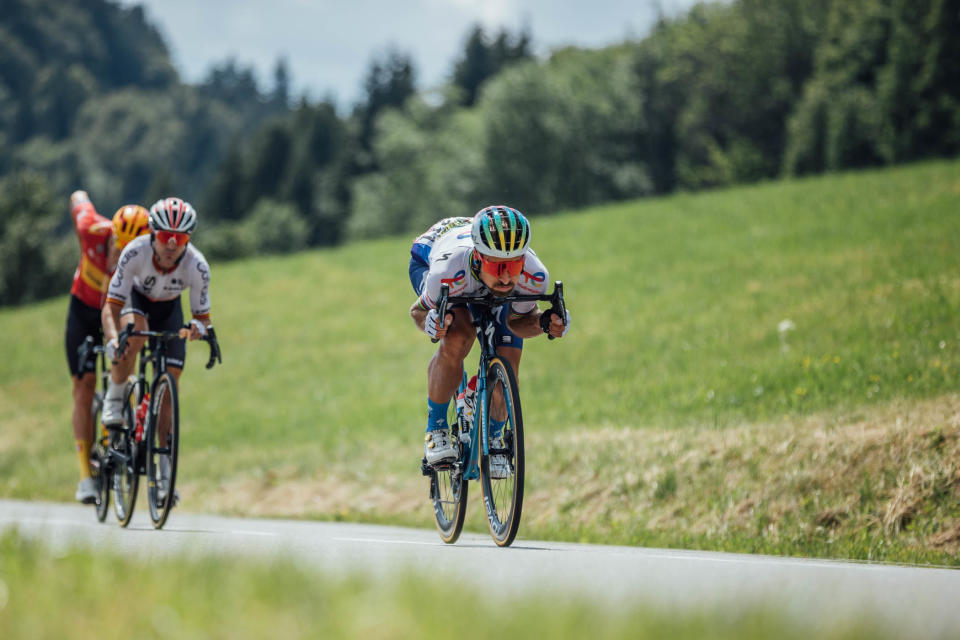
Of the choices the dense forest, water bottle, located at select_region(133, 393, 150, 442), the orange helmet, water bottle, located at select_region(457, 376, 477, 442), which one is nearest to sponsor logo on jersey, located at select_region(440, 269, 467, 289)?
water bottle, located at select_region(457, 376, 477, 442)

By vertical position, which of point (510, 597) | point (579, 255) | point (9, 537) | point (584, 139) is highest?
point (584, 139)

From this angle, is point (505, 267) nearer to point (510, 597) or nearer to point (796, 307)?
point (510, 597)

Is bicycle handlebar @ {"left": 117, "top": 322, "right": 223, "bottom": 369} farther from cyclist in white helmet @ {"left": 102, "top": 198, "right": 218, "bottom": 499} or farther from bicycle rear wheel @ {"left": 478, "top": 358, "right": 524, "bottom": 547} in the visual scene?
bicycle rear wheel @ {"left": 478, "top": 358, "right": 524, "bottom": 547}

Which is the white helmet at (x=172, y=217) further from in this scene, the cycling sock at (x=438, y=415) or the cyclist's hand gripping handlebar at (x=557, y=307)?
the cyclist's hand gripping handlebar at (x=557, y=307)

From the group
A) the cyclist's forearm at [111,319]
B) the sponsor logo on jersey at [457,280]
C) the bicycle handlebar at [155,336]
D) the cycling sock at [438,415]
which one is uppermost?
the cyclist's forearm at [111,319]

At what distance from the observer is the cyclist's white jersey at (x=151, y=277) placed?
29.2ft

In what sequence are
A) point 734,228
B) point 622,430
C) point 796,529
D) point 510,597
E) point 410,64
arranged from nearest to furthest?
1. point 510,597
2. point 796,529
3. point 622,430
4. point 734,228
5. point 410,64

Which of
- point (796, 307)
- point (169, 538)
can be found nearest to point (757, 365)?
point (796, 307)

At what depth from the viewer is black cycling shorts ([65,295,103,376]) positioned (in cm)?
1051

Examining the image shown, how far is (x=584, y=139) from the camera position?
77.8 m

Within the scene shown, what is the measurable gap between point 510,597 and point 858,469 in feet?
21.5

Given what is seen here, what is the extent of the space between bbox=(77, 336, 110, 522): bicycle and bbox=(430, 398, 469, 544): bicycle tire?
149 inches

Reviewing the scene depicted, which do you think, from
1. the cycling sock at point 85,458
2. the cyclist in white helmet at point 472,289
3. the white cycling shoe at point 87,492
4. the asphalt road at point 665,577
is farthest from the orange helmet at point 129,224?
the asphalt road at point 665,577

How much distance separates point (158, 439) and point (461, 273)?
11.2ft
